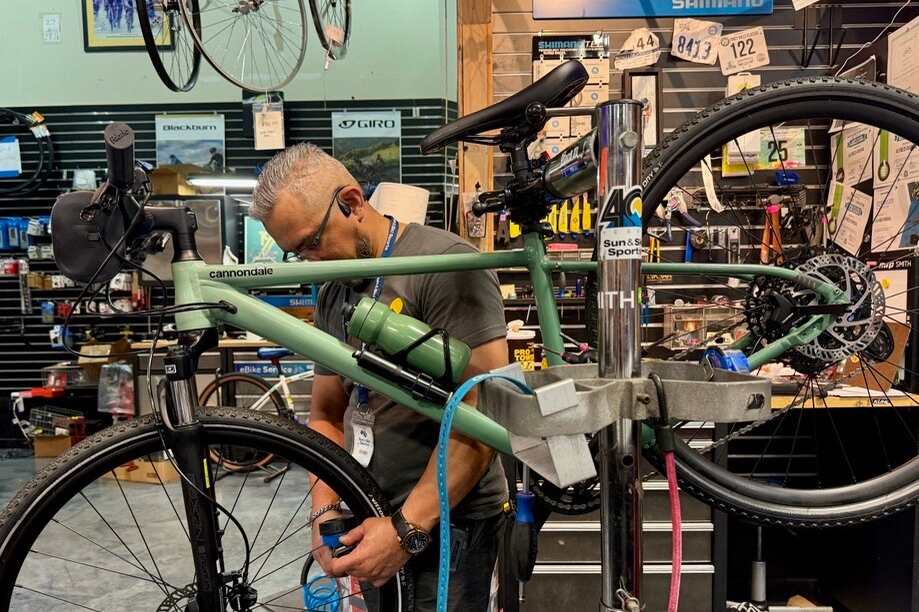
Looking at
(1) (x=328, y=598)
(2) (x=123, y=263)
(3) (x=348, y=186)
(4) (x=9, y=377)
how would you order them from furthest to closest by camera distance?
1. (4) (x=9, y=377)
2. (1) (x=328, y=598)
3. (3) (x=348, y=186)
4. (2) (x=123, y=263)

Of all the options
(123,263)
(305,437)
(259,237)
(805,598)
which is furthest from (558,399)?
(259,237)

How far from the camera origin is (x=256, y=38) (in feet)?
13.0

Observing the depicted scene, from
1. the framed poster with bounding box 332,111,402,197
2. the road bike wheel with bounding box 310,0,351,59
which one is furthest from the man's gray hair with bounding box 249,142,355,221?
the framed poster with bounding box 332,111,402,197

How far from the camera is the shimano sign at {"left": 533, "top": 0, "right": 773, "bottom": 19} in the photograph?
7.35 ft

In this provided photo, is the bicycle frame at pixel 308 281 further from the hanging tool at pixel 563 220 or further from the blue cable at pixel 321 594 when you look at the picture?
the hanging tool at pixel 563 220

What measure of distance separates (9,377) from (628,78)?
490 centimetres

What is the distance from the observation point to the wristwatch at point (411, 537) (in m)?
0.96

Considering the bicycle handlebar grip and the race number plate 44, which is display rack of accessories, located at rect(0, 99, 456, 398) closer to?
the race number plate 44

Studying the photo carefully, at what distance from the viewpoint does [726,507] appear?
0.99 meters

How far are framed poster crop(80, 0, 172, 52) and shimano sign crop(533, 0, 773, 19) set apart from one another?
380cm

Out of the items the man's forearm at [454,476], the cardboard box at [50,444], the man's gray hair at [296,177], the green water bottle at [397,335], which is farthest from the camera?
the cardboard box at [50,444]

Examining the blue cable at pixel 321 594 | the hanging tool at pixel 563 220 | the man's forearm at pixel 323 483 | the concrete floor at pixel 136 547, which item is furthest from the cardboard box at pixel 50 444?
the hanging tool at pixel 563 220

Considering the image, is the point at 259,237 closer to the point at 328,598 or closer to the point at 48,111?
the point at 48,111

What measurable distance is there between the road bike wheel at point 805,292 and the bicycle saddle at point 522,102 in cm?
22
